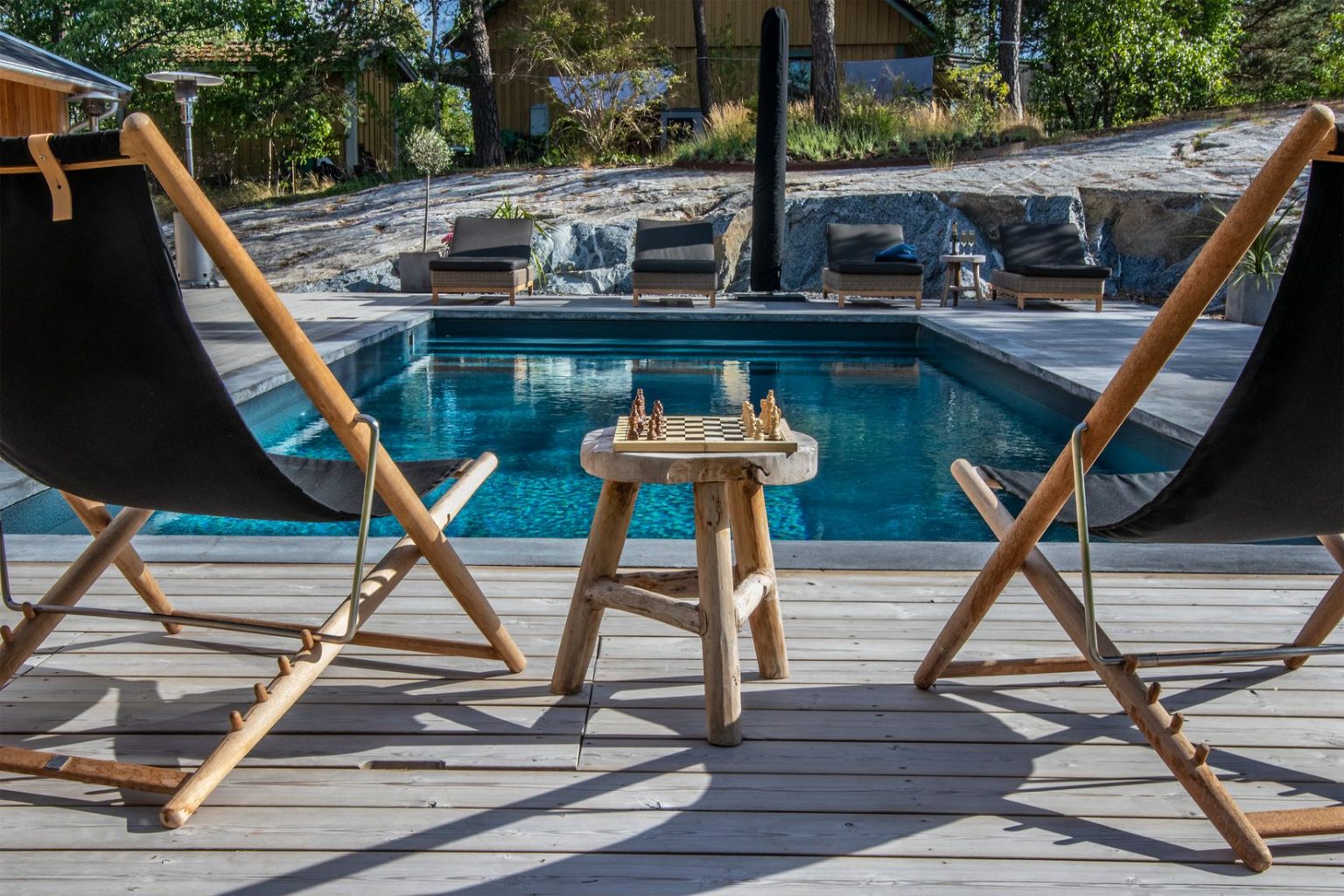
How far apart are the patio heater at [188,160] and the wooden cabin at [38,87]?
1625 mm

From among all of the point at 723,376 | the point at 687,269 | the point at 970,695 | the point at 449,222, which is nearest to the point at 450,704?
the point at 970,695

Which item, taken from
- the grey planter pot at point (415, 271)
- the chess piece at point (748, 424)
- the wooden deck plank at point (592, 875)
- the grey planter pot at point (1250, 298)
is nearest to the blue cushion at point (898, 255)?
the grey planter pot at point (1250, 298)

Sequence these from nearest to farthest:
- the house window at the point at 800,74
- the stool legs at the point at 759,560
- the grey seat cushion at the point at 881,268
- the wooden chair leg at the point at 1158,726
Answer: the wooden chair leg at the point at 1158,726, the stool legs at the point at 759,560, the grey seat cushion at the point at 881,268, the house window at the point at 800,74

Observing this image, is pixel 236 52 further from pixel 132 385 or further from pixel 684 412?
pixel 132 385

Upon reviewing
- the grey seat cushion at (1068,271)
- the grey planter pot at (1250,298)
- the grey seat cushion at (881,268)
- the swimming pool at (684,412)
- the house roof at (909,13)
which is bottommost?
the swimming pool at (684,412)

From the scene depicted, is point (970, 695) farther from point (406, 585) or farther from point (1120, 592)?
point (406, 585)

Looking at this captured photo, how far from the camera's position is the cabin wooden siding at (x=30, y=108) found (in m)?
13.2

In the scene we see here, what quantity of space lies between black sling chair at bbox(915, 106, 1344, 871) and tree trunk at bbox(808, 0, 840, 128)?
44.8 ft

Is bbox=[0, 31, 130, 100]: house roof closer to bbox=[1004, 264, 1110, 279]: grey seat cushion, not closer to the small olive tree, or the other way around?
the small olive tree

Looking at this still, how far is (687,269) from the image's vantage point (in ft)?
Answer: 34.6

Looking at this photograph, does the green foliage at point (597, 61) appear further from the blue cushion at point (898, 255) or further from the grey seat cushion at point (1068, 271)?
the grey seat cushion at point (1068, 271)

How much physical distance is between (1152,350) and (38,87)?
15338mm

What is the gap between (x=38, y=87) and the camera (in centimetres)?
1380

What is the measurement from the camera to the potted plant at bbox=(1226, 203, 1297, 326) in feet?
30.0
